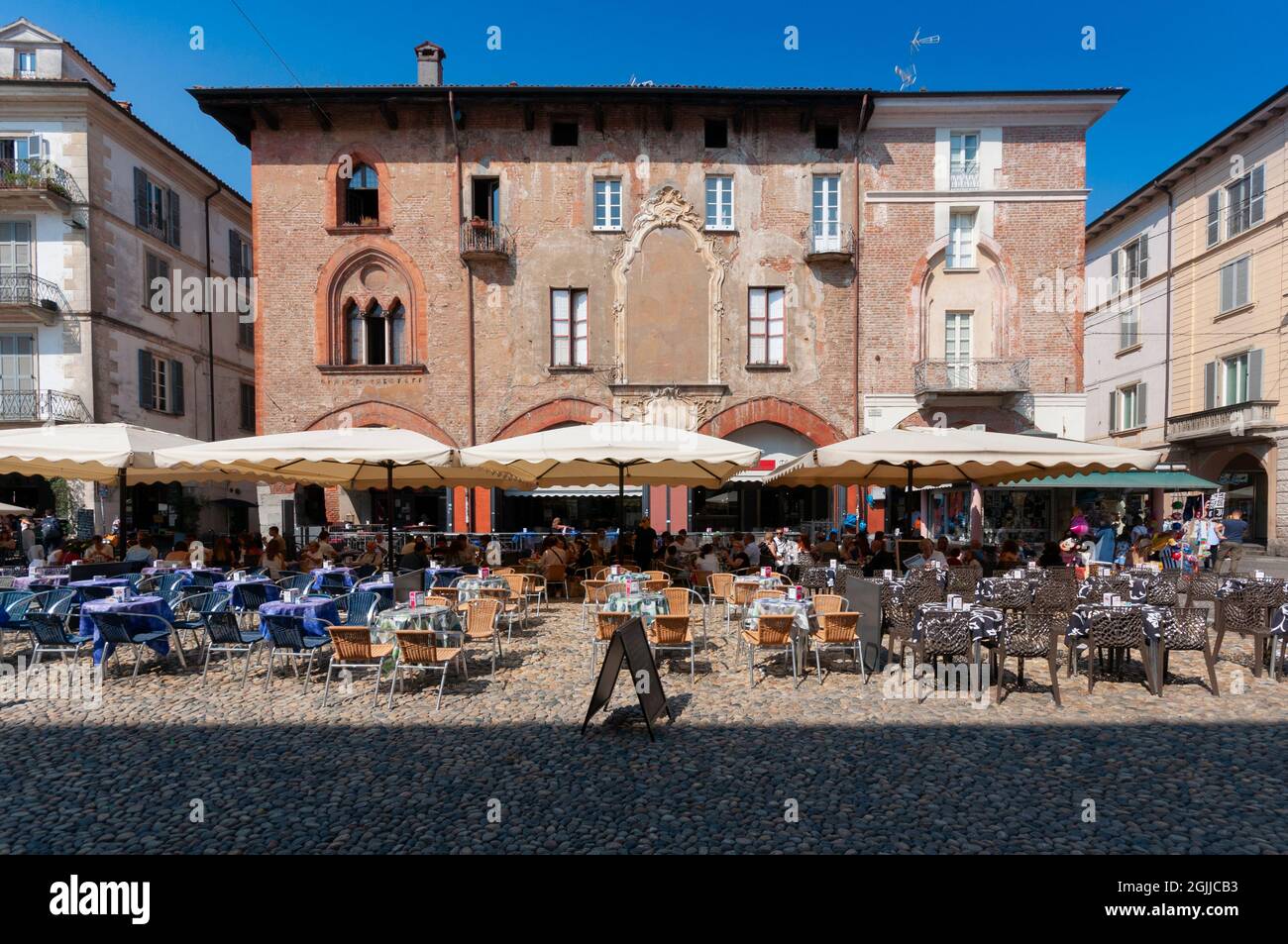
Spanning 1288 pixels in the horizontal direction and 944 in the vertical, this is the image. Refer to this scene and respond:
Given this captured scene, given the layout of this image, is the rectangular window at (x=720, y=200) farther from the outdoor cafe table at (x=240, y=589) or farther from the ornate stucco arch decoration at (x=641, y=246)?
the outdoor cafe table at (x=240, y=589)

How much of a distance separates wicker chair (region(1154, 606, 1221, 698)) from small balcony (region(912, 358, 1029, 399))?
44.8ft

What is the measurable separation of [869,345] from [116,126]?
25040 mm

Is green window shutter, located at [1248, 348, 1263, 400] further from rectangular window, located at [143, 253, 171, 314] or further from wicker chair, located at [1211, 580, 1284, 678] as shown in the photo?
rectangular window, located at [143, 253, 171, 314]

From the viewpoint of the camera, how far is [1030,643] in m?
6.86

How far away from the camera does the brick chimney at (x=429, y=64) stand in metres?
21.1

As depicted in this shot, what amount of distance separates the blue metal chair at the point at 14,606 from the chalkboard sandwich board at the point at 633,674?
7313 mm

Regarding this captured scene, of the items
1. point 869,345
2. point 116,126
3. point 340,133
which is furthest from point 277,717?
point 116,126

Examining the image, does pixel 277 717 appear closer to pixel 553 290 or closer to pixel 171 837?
pixel 171 837

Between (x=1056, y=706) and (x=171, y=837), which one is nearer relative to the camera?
(x=171, y=837)

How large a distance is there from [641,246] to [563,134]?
431 cm

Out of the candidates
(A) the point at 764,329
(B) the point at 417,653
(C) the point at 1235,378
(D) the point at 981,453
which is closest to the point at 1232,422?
(C) the point at 1235,378

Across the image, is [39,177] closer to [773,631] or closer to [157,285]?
[157,285]

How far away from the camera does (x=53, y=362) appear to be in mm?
20766
